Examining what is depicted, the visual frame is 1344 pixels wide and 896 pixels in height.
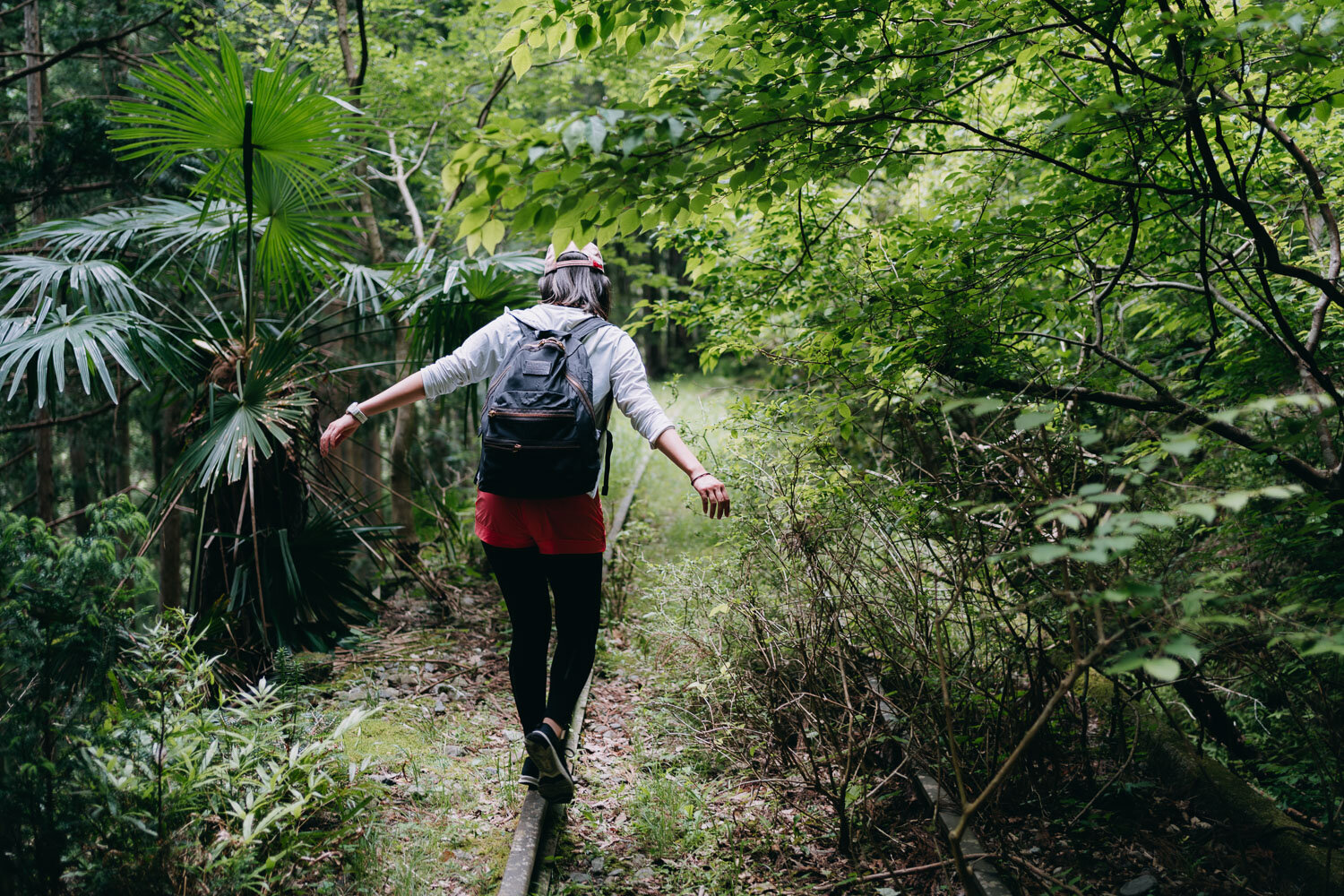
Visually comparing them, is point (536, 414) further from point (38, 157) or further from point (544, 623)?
point (38, 157)

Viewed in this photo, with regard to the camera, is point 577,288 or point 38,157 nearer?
point 577,288

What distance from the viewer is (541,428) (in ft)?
9.36

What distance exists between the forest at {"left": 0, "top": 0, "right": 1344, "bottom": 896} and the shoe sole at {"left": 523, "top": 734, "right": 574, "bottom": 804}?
0.60 ft

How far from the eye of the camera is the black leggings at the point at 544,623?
3104 millimetres

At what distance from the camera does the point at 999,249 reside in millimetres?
3201

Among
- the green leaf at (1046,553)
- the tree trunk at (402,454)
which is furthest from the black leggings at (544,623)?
the tree trunk at (402,454)

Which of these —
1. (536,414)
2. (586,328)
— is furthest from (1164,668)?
(586,328)

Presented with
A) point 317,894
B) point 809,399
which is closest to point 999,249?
point 809,399

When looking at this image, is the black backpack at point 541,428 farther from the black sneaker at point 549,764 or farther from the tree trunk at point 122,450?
the tree trunk at point 122,450

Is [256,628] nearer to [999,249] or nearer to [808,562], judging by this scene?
[808,562]

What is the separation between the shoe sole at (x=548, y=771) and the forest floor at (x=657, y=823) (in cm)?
19

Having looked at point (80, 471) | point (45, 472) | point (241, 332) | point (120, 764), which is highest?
point (241, 332)

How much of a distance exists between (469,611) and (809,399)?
3492 mm

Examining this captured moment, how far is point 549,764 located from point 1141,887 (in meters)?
2.16
